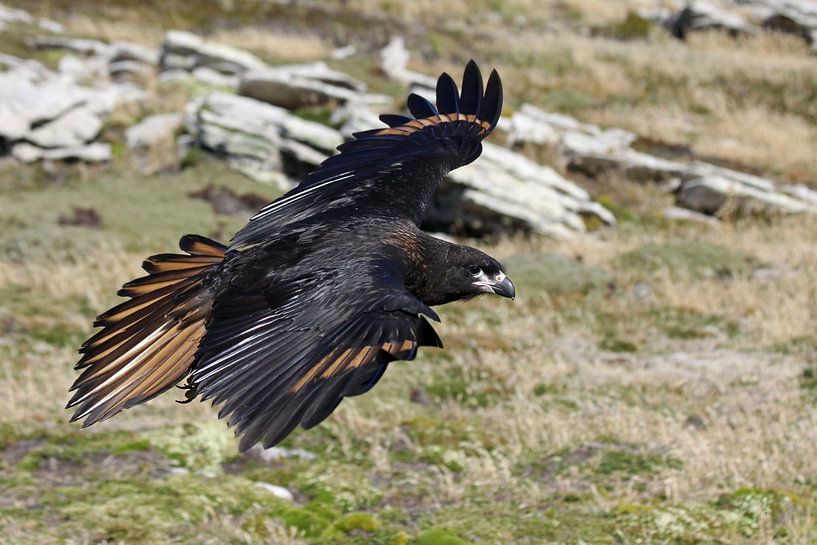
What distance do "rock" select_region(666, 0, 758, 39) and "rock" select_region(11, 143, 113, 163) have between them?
945 inches

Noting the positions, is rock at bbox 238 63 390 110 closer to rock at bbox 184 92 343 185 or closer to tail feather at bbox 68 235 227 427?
rock at bbox 184 92 343 185

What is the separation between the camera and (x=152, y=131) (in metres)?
18.9

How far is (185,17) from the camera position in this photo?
30797 mm

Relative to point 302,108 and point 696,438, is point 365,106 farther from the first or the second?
point 696,438

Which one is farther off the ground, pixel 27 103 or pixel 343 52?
pixel 27 103

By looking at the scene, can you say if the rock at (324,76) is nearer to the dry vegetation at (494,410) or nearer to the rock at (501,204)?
the dry vegetation at (494,410)

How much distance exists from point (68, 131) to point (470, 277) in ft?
47.7

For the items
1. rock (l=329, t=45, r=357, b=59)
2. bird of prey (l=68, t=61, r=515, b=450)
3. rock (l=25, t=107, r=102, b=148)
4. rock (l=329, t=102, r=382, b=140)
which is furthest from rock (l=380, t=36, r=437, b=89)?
bird of prey (l=68, t=61, r=515, b=450)

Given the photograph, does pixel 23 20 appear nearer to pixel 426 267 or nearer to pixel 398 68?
pixel 398 68

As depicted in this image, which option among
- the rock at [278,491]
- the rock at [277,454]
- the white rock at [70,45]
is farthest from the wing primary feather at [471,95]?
the white rock at [70,45]

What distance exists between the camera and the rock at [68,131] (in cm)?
1797

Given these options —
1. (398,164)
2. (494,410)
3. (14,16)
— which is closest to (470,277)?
(398,164)

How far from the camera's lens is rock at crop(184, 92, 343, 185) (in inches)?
702

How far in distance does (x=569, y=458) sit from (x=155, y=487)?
10.3 feet
